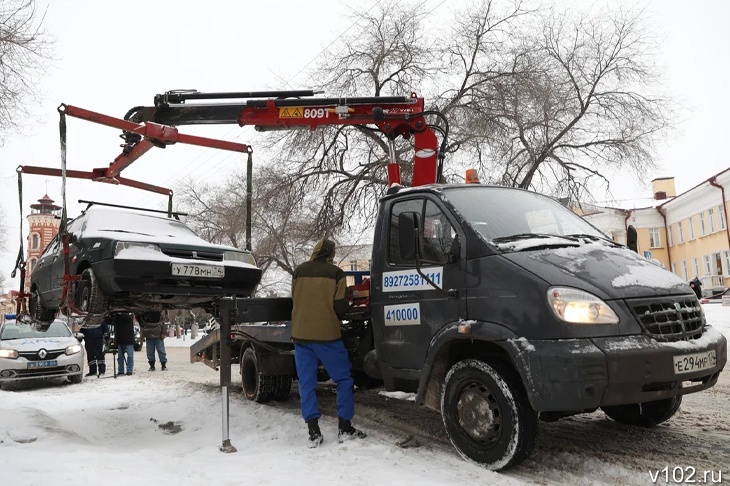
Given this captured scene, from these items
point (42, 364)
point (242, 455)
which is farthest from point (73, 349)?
point (242, 455)

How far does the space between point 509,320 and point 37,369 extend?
10517 millimetres

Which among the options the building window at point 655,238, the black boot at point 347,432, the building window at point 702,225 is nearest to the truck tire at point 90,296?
the black boot at point 347,432

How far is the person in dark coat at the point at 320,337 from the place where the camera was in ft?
16.9

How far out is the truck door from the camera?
446cm

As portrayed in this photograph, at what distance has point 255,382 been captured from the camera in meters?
7.41

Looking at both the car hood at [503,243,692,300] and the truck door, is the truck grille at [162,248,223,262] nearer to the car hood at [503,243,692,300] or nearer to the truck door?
the truck door

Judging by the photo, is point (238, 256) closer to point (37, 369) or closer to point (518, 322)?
point (518, 322)

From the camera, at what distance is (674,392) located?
12.6 ft

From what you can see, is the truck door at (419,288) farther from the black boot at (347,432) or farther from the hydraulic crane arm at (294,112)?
the hydraulic crane arm at (294,112)

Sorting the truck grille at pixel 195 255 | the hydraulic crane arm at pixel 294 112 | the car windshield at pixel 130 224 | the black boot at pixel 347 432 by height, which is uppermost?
the hydraulic crane arm at pixel 294 112

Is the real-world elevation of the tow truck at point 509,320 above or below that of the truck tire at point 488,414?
above

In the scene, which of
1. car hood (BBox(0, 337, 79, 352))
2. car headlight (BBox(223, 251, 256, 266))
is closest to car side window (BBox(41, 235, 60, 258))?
car headlight (BBox(223, 251, 256, 266))

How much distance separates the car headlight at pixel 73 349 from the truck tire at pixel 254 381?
5821mm

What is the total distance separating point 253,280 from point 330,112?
7.73ft
